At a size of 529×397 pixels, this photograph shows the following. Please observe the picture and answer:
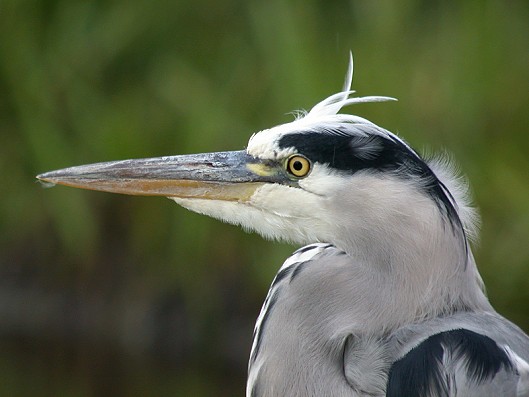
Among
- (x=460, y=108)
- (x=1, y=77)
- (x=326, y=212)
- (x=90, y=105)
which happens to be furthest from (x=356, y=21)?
(x=326, y=212)

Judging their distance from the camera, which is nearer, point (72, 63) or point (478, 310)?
point (478, 310)

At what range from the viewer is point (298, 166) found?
2.48 meters

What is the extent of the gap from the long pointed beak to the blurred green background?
253cm

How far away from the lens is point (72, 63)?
6.08 metres

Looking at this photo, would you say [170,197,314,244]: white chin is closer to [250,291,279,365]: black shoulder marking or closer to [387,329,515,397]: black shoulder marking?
[250,291,279,365]: black shoulder marking

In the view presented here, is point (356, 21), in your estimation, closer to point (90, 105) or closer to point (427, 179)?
point (90, 105)

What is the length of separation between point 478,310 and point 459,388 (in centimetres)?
25

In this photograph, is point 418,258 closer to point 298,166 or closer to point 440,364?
point 440,364

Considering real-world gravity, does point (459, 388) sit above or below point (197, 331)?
above

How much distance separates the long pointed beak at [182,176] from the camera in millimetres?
2535

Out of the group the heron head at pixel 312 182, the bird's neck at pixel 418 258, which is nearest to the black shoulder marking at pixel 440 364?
the bird's neck at pixel 418 258

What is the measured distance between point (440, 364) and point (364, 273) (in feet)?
0.92

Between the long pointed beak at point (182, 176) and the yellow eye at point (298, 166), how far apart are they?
5cm

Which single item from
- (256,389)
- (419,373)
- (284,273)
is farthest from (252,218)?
(419,373)
